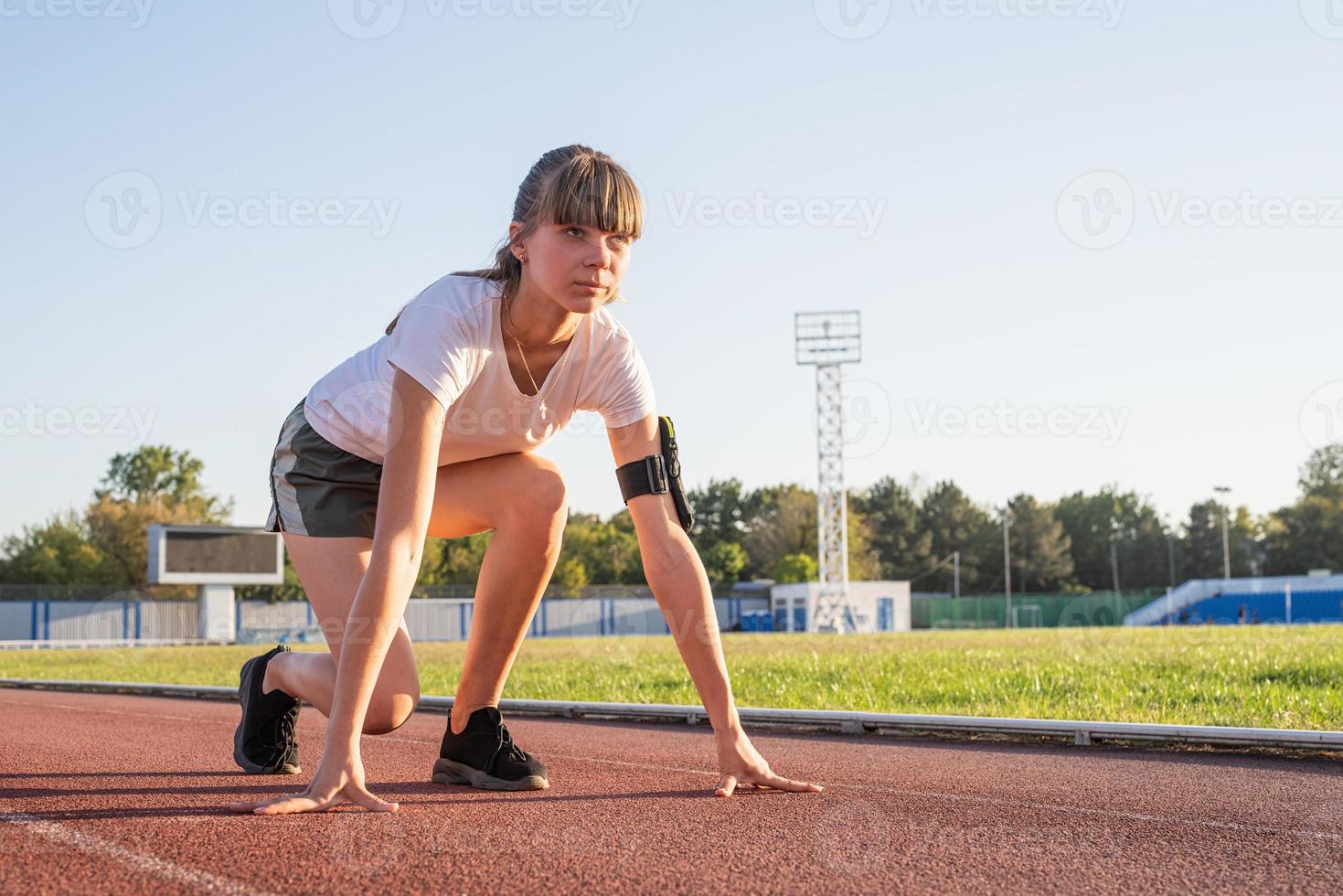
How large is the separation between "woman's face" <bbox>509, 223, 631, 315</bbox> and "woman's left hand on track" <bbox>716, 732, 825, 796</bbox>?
1.46m

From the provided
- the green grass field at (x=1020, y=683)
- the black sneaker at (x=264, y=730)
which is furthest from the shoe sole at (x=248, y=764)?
the green grass field at (x=1020, y=683)

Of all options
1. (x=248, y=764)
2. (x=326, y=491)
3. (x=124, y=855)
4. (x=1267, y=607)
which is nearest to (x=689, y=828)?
(x=124, y=855)

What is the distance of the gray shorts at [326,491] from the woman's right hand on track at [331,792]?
1068 mm

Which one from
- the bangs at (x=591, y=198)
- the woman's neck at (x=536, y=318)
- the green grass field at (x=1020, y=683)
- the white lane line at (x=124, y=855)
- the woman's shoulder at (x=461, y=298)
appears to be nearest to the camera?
the white lane line at (x=124, y=855)

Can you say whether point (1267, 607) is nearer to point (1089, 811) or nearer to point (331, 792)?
point (1089, 811)

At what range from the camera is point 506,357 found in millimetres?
3814

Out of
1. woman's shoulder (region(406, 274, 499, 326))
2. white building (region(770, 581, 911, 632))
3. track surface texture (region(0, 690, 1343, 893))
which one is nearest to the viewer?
track surface texture (region(0, 690, 1343, 893))

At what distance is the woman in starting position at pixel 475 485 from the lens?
3.44 metres

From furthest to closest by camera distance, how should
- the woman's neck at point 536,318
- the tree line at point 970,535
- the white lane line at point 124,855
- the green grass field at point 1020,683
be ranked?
the tree line at point 970,535 < the green grass field at point 1020,683 < the woman's neck at point 536,318 < the white lane line at point 124,855

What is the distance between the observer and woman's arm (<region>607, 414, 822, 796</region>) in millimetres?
3918

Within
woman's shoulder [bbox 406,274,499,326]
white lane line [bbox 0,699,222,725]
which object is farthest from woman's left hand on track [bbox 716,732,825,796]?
white lane line [bbox 0,699,222,725]

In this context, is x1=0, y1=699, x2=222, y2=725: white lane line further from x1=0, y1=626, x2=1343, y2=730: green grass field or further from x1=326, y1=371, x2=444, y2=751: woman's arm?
x1=326, y1=371, x2=444, y2=751: woman's arm

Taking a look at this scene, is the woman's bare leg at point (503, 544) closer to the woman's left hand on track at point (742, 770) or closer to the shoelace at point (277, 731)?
the shoelace at point (277, 731)

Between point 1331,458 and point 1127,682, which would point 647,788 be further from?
Answer: point 1331,458
